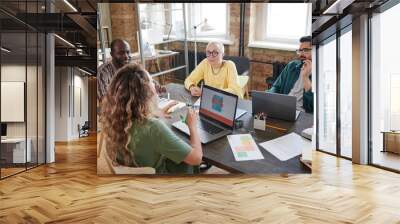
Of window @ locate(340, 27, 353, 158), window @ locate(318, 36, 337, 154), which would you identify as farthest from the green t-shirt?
window @ locate(318, 36, 337, 154)

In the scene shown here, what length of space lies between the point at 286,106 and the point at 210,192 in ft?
6.55

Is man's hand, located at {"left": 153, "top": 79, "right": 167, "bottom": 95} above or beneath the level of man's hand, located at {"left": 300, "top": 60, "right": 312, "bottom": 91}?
beneath

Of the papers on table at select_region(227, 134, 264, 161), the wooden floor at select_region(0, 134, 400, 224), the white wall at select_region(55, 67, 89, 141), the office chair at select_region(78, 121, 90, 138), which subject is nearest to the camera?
the wooden floor at select_region(0, 134, 400, 224)

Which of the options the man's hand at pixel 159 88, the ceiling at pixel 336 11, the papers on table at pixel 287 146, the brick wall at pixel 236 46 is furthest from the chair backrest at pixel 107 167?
the ceiling at pixel 336 11

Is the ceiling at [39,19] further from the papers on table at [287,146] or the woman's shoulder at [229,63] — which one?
the papers on table at [287,146]

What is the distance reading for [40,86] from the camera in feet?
24.6

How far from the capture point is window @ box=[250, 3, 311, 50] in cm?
619

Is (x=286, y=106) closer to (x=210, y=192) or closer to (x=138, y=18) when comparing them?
(x=210, y=192)

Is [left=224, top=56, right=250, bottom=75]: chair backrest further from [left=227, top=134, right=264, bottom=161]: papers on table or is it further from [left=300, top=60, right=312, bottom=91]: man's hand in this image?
[left=227, top=134, right=264, bottom=161]: papers on table

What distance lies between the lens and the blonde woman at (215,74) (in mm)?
6102

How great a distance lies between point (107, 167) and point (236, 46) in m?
2.84

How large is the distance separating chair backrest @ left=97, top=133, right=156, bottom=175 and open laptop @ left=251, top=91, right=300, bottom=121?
6.45 feet

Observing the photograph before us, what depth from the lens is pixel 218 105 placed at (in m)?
5.97

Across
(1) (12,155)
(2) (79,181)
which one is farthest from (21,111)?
(2) (79,181)
